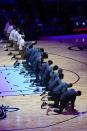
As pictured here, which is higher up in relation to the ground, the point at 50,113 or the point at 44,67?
the point at 44,67

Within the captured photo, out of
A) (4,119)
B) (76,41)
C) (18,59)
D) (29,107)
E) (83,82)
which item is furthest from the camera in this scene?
(76,41)

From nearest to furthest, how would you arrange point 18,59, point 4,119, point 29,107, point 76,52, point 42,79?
point 4,119, point 29,107, point 42,79, point 18,59, point 76,52

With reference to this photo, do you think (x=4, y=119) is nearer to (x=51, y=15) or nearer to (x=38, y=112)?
(x=38, y=112)

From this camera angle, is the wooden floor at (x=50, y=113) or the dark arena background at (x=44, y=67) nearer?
the wooden floor at (x=50, y=113)

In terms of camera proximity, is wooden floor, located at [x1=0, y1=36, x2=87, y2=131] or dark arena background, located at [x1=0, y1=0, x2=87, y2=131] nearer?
wooden floor, located at [x1=0, y1=36, x2=87, y2=131]

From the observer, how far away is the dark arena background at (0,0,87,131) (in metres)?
12.7

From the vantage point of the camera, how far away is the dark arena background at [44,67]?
12664 millimetres

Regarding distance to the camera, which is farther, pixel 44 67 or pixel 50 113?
pixel 44 67

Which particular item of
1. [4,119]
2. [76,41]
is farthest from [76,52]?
[4,119]

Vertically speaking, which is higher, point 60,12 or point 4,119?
point 60,12

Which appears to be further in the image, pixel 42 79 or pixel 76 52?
pixel 76 52

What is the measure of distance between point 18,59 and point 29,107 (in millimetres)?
6900

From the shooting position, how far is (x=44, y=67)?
1522 cm

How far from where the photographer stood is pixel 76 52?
22.2 m
